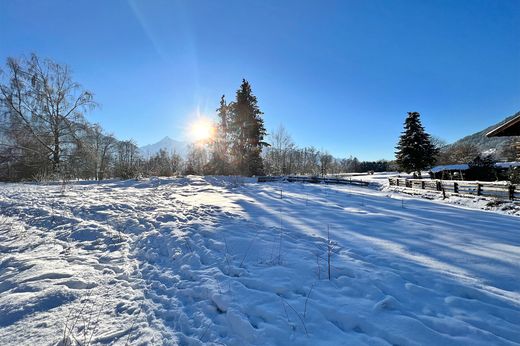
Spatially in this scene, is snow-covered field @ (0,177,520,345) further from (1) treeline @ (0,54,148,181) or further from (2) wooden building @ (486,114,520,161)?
(1) treeline @ (0,54,148,181)

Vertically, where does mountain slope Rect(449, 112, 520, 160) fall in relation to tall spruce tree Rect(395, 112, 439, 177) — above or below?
above

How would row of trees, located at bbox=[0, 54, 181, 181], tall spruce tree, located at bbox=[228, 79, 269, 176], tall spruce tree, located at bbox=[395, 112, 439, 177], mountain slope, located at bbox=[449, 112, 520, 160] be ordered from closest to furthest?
1. row of trees, located at bbox=[0, 54, 181, 181]
2. tall spruce tree, located at bbox=[228, 79, 269, 176]
3. tall spruce tree, located at bbox=[395, 112, 439, 177]
4. mountain slope, located at bbox=[449, 112, 520, 160]

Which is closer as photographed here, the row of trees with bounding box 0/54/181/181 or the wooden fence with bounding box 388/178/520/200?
the wooden fence with bounding box 388/178/520/200

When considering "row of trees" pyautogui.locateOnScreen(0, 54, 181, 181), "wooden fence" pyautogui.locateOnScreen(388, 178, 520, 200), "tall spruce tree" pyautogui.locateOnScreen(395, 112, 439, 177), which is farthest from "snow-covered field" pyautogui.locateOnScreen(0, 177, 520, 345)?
"tall spruce tree" pyautogui.locateOnScreen(395, 112, 439, 177)

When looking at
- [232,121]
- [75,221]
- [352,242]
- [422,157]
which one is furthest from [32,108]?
[422,157]

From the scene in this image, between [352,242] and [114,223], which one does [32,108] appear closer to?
[114,223]

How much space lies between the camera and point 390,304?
2.92 meters

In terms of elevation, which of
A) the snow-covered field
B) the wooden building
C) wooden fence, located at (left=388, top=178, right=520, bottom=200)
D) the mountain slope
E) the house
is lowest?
the snow-covered field

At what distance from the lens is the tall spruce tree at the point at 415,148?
35.6 metres

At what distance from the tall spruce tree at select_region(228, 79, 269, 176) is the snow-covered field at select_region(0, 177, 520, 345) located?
25598mm

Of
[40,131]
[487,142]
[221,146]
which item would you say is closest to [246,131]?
[221,146]

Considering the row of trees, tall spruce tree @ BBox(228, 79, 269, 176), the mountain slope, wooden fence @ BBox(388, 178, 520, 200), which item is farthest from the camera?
the mountain slope

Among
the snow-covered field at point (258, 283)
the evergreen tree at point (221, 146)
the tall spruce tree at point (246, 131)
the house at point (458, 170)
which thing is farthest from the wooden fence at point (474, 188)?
the evergreen tree at point (221, 146)

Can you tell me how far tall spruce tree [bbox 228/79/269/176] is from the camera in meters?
31.6
